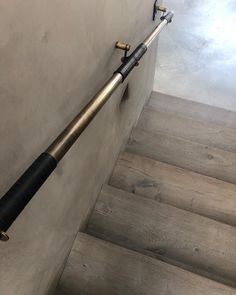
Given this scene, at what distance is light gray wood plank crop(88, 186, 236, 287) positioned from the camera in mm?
1416

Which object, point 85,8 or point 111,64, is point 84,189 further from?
point 85,8

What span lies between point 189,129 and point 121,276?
4.09ft

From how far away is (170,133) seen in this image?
217 cm

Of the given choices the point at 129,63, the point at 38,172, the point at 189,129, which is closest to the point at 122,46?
the point at 129,63

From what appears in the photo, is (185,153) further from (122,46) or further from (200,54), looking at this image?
(200,54)

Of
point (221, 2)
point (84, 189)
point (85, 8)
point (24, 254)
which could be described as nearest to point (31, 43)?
point (85, 8)

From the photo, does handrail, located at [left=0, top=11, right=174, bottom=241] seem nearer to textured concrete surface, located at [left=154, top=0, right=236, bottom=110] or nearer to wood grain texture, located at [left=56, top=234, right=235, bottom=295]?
wood grain texture, located at [left=56, top=234, right=235, bottom=295]

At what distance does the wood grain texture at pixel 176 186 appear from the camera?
1.65m

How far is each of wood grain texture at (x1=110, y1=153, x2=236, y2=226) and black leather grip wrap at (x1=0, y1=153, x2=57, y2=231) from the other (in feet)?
3.56

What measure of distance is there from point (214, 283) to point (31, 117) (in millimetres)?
1049

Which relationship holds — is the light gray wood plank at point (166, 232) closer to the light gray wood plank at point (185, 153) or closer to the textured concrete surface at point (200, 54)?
the light gray wood plank at point (185, 153)

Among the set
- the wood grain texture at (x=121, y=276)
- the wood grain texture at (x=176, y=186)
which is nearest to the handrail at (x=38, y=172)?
the wood grain texture at (x=121, y=276)

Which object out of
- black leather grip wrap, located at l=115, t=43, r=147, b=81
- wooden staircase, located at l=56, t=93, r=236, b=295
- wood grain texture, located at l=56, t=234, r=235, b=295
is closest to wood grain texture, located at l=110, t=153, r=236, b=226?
wooden staircase, located at l=56, t=93, r=236, b=295

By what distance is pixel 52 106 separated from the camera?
0.78 m
